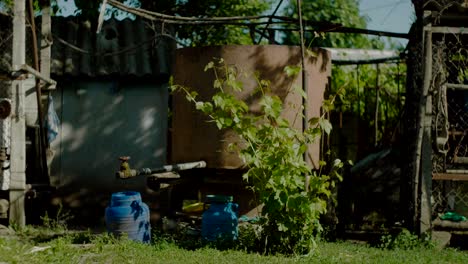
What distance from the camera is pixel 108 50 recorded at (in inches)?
Result: 444

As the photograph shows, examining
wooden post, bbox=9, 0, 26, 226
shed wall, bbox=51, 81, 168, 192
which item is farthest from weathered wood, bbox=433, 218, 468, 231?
wooden post, bbox=9, 0, 26, 226

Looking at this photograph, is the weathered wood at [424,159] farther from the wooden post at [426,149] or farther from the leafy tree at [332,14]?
the leafy tree at [332,14]

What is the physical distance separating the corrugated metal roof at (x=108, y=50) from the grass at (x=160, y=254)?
381 centimetres

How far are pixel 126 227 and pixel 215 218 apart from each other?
3.40 feet

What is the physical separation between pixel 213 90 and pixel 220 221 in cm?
189

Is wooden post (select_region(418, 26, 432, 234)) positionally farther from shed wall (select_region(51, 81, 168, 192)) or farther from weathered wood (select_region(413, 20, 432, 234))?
shed wall (select_region(51, 81, 168, 192))

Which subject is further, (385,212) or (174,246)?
(385,212)

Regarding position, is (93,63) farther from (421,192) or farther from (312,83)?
(421,192)

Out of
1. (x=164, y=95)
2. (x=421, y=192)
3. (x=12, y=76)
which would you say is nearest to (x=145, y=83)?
(x=164, y=95)

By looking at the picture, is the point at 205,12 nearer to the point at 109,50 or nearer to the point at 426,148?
the point at 109,50

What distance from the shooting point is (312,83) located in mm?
8719

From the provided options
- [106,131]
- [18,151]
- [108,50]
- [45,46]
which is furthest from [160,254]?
[108,50]

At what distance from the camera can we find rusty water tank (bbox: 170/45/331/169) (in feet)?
27.2

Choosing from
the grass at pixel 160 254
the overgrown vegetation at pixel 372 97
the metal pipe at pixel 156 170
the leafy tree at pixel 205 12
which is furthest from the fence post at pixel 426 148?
the leafy tree at pixel 205 12
